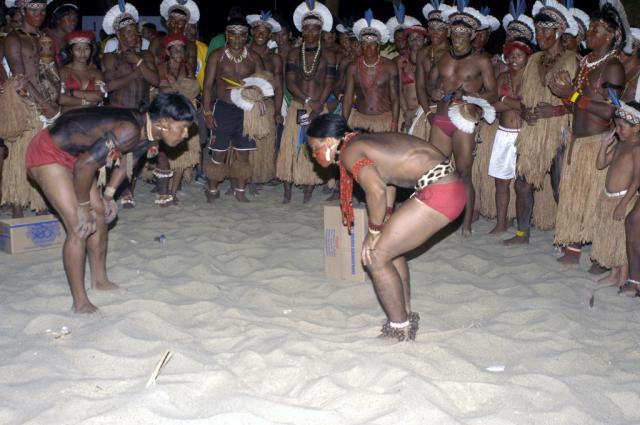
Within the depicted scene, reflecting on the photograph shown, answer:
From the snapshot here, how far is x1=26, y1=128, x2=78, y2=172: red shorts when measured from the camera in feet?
12.7

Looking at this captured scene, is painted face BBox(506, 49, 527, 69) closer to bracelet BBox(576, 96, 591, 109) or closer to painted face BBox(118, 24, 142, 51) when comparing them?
bracelet BBox(576, 96, 591, 109)

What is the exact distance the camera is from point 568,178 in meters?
5.11

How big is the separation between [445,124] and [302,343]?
280 cm

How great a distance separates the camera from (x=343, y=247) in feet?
15.7

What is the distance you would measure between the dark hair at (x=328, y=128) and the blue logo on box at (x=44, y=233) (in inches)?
102

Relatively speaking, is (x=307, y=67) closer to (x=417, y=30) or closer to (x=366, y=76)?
(x=366, y=76)

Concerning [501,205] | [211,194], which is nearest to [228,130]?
[211,194]

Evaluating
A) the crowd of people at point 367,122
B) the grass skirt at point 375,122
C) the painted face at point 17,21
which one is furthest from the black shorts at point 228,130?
the painted face at point 17,21

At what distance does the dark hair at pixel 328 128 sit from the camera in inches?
144

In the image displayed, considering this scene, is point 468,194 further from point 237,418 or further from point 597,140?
point 237,418

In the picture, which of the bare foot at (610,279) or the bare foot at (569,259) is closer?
the bare foot at (610,279)

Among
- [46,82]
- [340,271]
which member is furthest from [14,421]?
[46,82]

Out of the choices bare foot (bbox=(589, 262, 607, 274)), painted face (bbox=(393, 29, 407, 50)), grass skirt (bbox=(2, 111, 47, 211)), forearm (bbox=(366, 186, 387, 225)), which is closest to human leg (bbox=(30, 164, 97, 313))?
forearm (bbox=(366, 186, 387, 225))

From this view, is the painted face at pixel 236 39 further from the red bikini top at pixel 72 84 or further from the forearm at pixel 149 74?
the red bikini top at pixel 72 84
